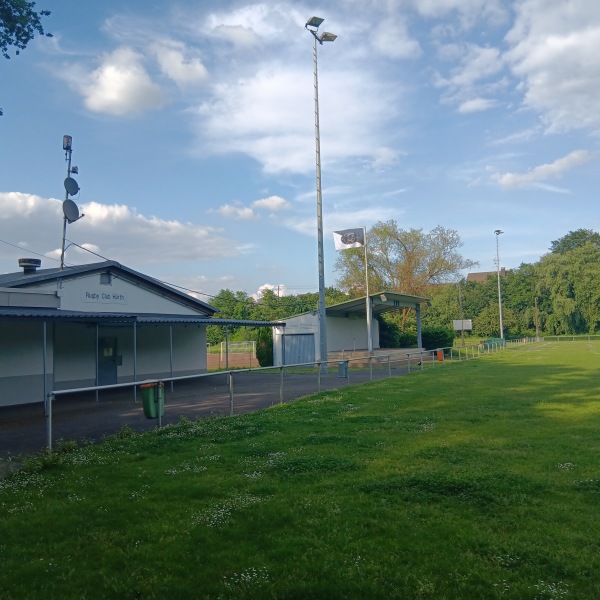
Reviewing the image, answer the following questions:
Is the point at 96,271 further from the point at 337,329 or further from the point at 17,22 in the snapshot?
the point at 337,329

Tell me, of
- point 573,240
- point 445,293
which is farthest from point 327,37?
point 573,240

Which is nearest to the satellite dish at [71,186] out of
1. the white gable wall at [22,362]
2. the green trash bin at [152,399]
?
the white gable wall at [22,362]

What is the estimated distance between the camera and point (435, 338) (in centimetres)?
4947

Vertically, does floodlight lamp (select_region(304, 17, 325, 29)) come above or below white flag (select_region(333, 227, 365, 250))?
above

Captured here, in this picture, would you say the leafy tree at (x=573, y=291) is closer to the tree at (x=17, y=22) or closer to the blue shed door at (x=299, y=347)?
the blue shed door at (x=299, y=347)

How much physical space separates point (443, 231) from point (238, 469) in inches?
2319

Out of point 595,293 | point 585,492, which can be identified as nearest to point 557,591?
point 585,492

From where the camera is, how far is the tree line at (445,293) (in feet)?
206

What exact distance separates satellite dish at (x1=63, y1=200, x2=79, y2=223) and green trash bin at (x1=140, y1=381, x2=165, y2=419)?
14413mm

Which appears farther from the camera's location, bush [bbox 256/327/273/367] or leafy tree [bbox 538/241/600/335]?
leafy tree [bbox 538/241/600/335]

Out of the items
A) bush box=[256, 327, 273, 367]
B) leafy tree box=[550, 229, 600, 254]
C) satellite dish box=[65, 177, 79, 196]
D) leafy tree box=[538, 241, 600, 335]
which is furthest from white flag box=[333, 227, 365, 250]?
leafy tree box=[550, 229, 600, 254]

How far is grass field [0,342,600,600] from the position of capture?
14.5 feet

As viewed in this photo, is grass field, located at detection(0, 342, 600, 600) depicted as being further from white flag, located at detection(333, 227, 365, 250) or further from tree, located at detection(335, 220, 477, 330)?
tree, located at detection(335, 220, 477, 330)

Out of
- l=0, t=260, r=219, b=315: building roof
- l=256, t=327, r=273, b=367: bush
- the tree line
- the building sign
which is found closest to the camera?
l=0, t=260, r=219, b=315: building roof
